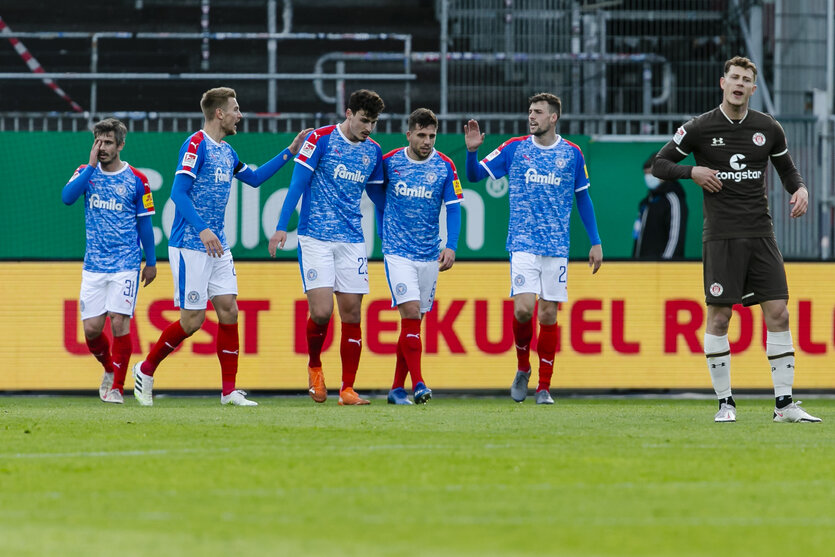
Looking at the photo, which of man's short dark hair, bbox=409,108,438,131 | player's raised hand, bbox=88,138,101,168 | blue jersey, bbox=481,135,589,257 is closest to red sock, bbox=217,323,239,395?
player's raised hand, bbox=88,138,101,168

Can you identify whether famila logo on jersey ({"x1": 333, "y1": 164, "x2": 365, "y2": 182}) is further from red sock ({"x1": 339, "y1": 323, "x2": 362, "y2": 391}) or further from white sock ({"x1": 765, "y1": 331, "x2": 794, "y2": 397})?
white sock ({"x1": 765, "y1": 331, "x2": 794, "y2": 397})

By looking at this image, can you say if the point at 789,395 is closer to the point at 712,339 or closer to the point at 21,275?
the point at 712,339

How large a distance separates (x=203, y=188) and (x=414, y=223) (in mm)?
1602

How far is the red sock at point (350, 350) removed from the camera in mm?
10391

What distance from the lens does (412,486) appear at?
5367mm

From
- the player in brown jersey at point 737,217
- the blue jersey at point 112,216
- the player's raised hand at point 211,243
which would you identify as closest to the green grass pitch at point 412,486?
the player in brown jersey at point 737,217

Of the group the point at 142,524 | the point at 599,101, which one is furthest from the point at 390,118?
the point at 142,524

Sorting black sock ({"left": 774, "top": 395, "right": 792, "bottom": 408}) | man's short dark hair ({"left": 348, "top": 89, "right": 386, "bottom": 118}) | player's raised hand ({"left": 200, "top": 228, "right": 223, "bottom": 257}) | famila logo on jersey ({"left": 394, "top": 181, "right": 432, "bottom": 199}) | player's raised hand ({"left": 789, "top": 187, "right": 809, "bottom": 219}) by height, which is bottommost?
black sock ({"left": 774, "top": 395, "right": 792, "bottom": 408})

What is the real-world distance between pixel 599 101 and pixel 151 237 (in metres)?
6.42

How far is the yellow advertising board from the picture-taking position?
41.3ft

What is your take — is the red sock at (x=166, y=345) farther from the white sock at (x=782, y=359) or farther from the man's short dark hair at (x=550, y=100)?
the white sock at (x=782, y=359)

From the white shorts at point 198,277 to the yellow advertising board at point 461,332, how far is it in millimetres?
2715

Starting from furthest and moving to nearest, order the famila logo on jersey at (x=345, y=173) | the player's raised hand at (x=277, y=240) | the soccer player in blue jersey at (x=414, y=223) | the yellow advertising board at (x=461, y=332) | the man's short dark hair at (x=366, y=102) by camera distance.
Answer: the yellow advertising board at (x=461, y=332)
the soccer player in blue jersey at (x=414, y=223)
the famila logo on jersey at (x=345, y=173)
the man's short dark hair at (x=366, y=102)
the player's raised hand at (x=277, y=240)

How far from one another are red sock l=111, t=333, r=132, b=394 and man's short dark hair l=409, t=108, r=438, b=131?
2.73 m
